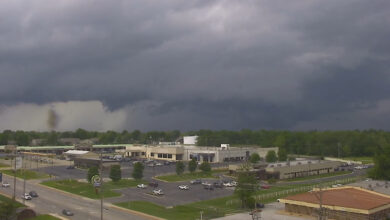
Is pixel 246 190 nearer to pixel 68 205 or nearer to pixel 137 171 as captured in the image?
pixel 68 205

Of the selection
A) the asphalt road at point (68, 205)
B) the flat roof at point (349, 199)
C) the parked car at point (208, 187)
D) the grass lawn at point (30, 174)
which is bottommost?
the asphalt road at point (68, 205)

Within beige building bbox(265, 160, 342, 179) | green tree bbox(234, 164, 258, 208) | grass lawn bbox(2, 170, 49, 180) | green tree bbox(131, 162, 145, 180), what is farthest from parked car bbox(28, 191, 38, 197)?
beige building bbox(265, 160, 342, 179)

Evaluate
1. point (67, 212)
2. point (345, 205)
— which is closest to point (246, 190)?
point (345, 205)

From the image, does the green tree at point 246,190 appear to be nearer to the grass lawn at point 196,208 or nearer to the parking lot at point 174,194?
the grass lawn at point 196,208

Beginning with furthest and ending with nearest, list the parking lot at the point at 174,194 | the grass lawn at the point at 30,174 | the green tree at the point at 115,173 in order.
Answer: the grass lawn at the point at 30,174
the green tree at the point at 115,173
the parking lot at the point at 174,194

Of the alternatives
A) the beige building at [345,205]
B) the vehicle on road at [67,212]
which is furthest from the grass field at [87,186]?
the beige building at [345,205]

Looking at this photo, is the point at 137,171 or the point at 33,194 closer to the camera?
the point at 33,194
